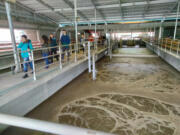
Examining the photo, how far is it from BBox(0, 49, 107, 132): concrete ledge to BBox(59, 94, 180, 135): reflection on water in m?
0.70

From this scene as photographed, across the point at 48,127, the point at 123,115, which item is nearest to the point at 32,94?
the point at 123,115

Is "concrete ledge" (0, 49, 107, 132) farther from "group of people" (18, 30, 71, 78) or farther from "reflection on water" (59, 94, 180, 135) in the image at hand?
"reflection on water" (59, 94, 180, 135)

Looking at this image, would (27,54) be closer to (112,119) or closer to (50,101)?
(50,101)

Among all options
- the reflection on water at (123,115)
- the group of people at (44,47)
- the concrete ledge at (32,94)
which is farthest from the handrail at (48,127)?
the group of people at (44,47)

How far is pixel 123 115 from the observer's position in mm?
2832

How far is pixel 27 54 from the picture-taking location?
403 cm

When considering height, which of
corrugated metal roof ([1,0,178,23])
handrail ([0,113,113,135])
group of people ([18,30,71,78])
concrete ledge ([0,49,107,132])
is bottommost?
concrete ledge ([0,49,107,132])

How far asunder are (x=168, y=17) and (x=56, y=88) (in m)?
14.2

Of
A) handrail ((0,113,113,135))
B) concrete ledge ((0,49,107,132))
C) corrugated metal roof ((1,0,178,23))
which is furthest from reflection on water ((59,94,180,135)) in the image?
corrugated metal roof ((1,0,178,23))

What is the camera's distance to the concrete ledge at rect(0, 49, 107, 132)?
2.37 metres

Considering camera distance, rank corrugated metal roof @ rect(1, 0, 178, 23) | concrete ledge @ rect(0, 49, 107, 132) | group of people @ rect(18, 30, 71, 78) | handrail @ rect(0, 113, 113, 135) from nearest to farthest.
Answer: handrail @ rect(0, 113, 113, 135)
concrete ledge @ rect(0, 49, 107, 132)
group of people @ rect(18, 30, 71, 78)
corrugated metal roof @ rect(1, 0, 178, 23)

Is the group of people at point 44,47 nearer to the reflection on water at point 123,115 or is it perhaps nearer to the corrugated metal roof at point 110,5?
the reflection on water at point 123,115

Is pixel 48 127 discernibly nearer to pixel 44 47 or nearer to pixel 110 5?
pixel 44 47

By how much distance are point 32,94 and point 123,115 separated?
206cm
